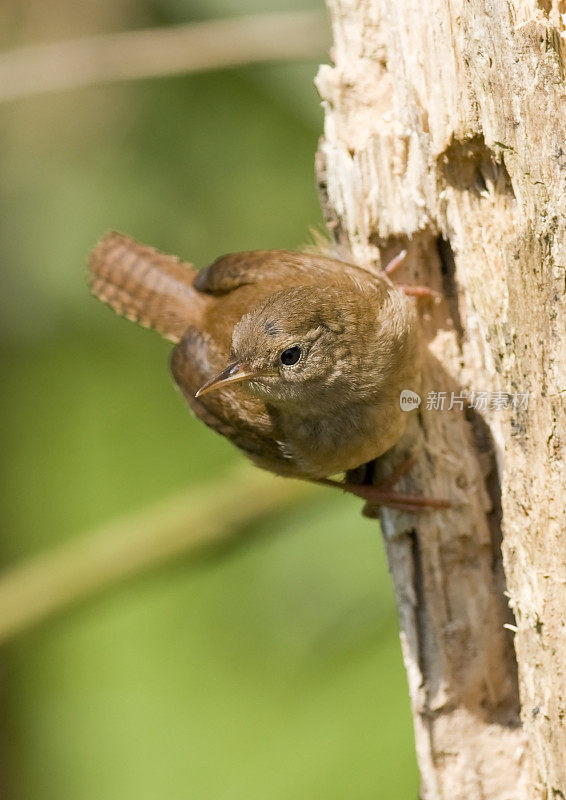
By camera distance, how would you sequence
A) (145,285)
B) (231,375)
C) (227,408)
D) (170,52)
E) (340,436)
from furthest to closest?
(170,52), (145,285), (227,408), (340,436), (231,375)

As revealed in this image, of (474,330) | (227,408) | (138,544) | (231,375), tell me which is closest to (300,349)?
(231,375)

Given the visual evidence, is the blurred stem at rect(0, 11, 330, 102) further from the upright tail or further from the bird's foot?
the bird's foot

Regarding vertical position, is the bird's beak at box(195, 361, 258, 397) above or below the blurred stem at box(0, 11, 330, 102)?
below

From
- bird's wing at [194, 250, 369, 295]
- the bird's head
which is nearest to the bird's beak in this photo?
the bird's head

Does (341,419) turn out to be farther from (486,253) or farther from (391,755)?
(391,755)

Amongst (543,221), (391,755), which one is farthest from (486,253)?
(391,755)

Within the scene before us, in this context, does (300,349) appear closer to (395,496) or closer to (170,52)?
(395,496)
